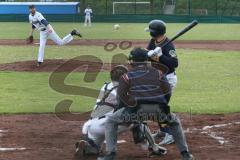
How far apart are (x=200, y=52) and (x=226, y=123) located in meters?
14.4

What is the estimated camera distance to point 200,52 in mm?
23484

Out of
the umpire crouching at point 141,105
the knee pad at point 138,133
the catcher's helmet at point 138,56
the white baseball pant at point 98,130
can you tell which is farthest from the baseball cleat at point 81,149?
the catcher's helmet at point 138,56

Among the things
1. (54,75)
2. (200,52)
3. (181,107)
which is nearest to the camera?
(181,107)

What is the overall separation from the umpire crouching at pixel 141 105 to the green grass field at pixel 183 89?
401cm

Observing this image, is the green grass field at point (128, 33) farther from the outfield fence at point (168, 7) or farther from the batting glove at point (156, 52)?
the batting glove at point (156, 52)

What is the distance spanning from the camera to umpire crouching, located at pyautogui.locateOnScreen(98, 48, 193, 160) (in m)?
6.56

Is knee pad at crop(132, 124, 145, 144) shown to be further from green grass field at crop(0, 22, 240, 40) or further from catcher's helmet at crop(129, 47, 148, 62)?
green grass field at crop(0, 22, 240, 40)

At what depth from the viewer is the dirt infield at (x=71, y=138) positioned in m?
7.21

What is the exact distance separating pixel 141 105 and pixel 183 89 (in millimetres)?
6992

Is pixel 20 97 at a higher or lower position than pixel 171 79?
lower

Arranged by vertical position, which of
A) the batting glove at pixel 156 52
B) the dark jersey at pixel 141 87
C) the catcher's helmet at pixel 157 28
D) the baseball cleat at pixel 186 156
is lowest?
the baseball cleat at pixel 186 156

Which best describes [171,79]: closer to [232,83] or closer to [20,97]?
[20,97]

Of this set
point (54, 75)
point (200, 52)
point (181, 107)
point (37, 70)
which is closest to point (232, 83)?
point (181, 107)

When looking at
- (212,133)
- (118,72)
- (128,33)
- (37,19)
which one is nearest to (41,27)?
(37,19)
